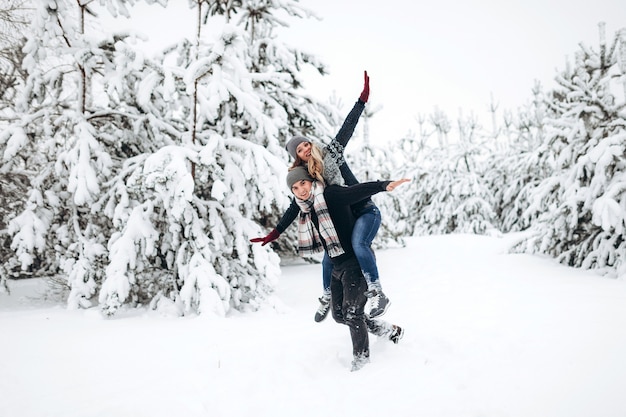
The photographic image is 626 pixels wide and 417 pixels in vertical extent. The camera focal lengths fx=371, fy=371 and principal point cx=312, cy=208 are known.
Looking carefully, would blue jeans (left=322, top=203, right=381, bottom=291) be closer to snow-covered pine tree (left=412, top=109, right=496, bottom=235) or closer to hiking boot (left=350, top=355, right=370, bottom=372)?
hiking boot (left=350, top=355, right=370, bottom=372)

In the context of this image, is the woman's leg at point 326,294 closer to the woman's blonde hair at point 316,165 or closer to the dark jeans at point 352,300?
the dark jeans at point 352,300

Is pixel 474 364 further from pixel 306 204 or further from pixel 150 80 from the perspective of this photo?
pixel 150 80

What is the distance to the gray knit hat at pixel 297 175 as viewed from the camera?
3123 millimetres

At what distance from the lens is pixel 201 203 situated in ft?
18.1

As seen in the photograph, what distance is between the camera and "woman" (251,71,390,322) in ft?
10.1

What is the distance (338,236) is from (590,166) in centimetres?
597

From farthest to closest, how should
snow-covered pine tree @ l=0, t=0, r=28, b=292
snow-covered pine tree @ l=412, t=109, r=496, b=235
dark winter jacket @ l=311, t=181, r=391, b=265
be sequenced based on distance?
snow-covered pine tree @ l=412, t=109, r=496, b=235
snow-covered pine tree @ l=0, t=0, r=28, b=292
dark winter jacket @ l=311, t=181, r=391, b=265

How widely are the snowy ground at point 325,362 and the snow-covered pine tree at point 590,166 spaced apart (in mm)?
1514

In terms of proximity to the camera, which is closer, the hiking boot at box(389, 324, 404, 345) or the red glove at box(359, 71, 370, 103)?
the red glove at box(359, 71, 370, 103)

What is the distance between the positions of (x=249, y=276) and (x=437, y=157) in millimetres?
20306

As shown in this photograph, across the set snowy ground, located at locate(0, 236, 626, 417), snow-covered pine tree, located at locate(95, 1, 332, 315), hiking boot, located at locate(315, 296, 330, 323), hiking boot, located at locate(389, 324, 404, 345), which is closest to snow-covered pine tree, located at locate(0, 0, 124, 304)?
snow-covered pine tree, located at locate(95, 1, 332, 315)

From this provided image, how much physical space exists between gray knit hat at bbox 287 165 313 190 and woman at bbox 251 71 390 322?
4 centimetres

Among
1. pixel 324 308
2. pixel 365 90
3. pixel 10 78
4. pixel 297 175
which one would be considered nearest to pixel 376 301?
pixel 324 308

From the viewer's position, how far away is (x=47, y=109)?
18.2 feet
